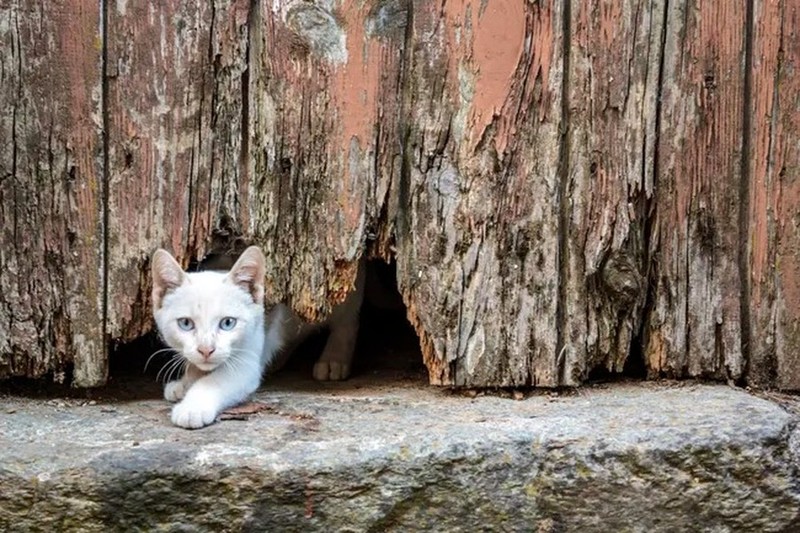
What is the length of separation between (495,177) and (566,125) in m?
0.25

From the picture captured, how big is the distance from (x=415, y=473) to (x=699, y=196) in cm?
120

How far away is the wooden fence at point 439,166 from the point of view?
2.91m

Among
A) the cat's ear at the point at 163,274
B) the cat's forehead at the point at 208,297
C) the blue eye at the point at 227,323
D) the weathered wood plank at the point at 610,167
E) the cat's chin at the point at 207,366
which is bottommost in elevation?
the cat's chin at the point at 207,366

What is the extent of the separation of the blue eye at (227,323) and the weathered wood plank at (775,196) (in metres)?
1.55

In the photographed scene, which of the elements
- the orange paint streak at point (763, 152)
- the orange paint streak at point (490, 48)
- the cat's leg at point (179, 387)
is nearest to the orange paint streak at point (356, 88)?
the orange paint streak at point (490, 48)

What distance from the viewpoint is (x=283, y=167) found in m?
2.99

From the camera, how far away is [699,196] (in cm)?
300

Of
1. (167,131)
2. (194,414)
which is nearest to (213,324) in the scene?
(194,414)

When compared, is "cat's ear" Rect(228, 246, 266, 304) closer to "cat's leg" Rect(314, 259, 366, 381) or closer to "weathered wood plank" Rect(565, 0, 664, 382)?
"cat's leg" Rect(314, 259, 366, 381)

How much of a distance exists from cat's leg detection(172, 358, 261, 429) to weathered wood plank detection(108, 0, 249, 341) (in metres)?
0.31

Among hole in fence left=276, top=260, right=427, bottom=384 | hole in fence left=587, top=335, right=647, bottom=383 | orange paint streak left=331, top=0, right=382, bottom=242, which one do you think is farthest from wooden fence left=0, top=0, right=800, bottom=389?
hole in fence left=276, top=260, right=427, bottom=384

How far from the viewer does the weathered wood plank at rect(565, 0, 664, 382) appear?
292cm

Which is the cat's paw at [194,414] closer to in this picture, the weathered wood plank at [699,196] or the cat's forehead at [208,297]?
the cat's forehead at [208,297]

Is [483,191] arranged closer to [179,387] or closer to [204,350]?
[204,350]
